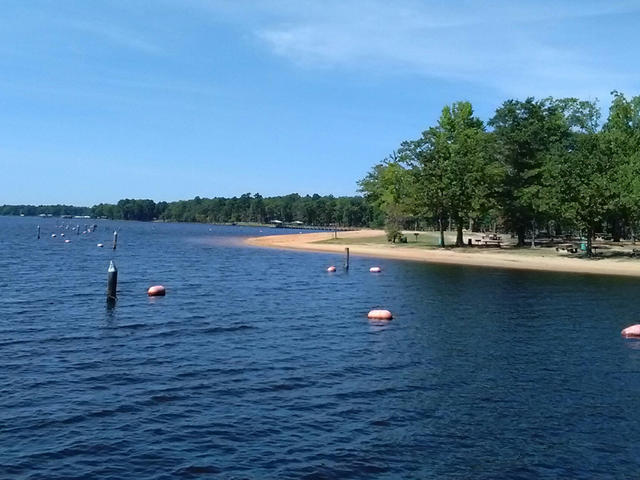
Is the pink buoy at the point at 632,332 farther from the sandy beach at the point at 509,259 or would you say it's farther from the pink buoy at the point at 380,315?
the sandy beach at the point at 509,259

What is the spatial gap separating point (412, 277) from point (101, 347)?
3657cm

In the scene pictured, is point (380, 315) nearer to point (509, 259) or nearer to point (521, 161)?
point (509, 259)

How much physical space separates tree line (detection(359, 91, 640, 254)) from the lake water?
38247mm

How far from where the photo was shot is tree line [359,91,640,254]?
2889 inches

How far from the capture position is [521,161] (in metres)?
86.8

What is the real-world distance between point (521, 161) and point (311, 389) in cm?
7512

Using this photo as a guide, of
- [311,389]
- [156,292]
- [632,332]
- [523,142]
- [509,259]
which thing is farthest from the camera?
[523,142]

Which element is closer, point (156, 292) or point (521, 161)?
point (156, 292)

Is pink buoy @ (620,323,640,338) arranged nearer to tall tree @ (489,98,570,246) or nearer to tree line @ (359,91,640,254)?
tree line @ (359,91,640,254)

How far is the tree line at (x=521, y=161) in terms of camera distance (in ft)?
241

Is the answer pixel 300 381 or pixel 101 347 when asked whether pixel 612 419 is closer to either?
pixel 300 381

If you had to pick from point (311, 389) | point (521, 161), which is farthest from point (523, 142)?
point (311, 389)

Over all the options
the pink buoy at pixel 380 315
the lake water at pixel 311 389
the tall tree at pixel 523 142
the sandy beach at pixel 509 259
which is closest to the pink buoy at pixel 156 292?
the lake water at pixel 311 389

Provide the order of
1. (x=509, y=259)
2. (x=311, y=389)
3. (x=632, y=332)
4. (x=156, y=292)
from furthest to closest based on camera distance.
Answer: (x=509, y=259) → (x=156, y=292) → (x=632, y=332) → (x=311, y=389)
